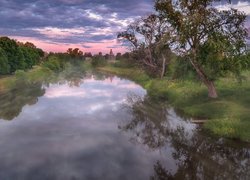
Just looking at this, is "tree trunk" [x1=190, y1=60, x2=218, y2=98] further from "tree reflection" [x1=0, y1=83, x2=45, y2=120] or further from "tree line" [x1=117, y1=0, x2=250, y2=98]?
"tree reflection" [x1=0, y1=83, x2=45, y2=120]

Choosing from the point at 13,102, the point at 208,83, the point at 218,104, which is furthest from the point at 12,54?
the point at 218,104

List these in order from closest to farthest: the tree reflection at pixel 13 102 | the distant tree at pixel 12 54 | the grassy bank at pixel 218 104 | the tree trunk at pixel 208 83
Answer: the grassy bank at pixel 218 104 → the tree reflection at pixel 13 102 → the tree trunk at pixel 208 83 → the distant tree at pixel 12 54

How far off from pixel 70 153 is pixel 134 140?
5.71 metres

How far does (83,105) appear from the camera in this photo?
42094 millimetres

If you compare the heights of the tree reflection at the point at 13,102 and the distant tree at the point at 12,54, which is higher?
the distant tree at the point at 12,54

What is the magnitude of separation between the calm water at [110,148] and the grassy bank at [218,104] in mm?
1276

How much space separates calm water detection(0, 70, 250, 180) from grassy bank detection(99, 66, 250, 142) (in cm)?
128

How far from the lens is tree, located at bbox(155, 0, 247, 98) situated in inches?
1369

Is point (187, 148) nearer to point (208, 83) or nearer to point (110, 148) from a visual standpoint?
point (110, 148)

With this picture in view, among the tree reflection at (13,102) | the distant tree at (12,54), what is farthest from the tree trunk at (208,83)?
the distant tree at (12,54)

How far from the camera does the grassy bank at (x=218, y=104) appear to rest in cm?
2614

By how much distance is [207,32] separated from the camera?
118ft

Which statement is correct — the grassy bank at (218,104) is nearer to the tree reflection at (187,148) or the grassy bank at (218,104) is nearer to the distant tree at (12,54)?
the tree reflection at (187,148)

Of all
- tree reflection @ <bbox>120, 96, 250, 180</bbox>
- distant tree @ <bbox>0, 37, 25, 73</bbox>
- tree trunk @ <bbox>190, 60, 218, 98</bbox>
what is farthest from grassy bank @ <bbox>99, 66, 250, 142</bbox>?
distant tree @ <bbox>0, 37, 25, 73</bbox>
